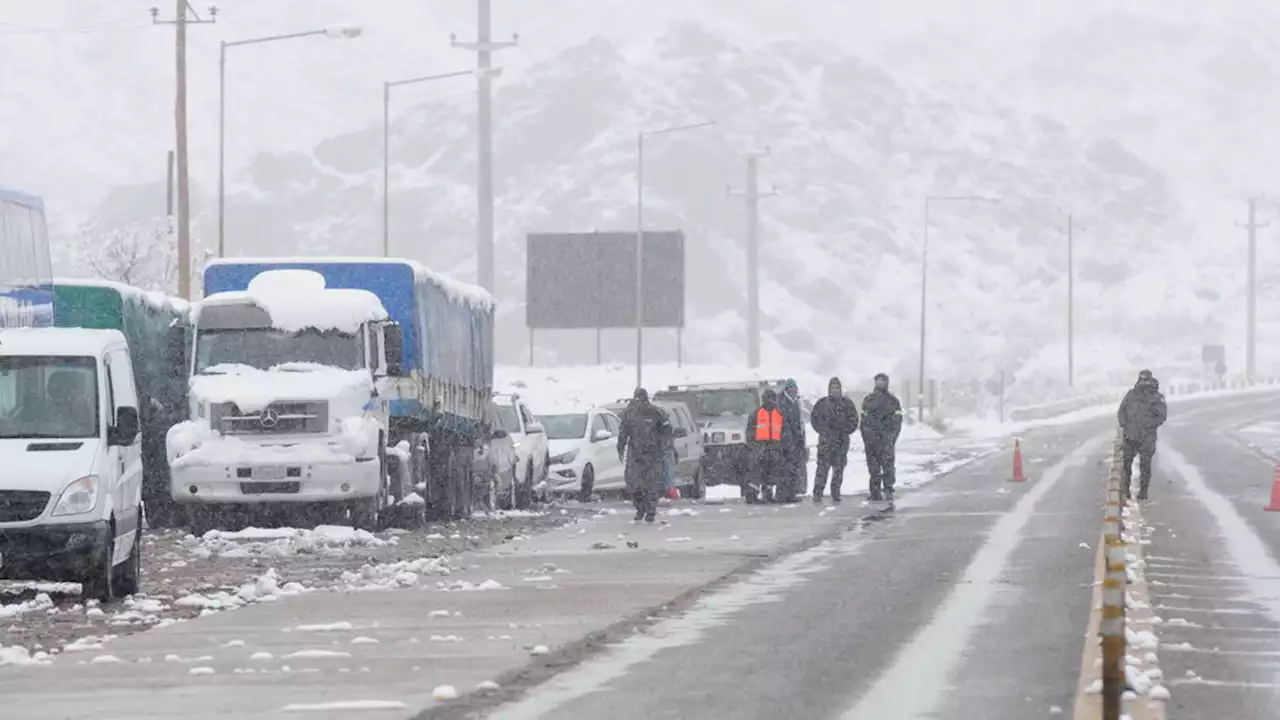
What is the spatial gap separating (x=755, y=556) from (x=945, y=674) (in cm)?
1030

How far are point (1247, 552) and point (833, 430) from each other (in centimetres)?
1259

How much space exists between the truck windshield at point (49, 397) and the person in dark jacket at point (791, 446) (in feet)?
58.2

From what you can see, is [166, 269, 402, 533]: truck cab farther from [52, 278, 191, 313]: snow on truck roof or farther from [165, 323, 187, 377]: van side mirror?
[52, 278, 191, 313]: snow on truck roof

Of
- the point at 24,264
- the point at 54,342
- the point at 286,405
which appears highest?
the point at 24,264

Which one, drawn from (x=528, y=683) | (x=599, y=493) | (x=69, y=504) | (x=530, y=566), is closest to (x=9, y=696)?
(x=528, y=683)

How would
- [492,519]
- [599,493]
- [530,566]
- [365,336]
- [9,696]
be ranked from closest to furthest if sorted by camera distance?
[9,696] → [530,566] → [365,336] → [492,519] → [599,493]

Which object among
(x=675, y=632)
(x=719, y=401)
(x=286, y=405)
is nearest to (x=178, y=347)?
(x=286, y=405)

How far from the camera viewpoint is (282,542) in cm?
2664

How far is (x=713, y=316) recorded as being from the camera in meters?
197

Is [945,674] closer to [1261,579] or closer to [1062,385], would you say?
[1261,579]

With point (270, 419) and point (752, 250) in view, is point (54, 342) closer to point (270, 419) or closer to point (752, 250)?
point (270, 419)

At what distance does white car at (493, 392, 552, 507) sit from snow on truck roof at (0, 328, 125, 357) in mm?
15416

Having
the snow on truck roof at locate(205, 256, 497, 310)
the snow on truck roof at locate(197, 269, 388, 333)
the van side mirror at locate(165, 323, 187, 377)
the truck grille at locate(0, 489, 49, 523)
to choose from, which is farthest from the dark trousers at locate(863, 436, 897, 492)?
the truck grille at locate(0, 489, 49, 523)

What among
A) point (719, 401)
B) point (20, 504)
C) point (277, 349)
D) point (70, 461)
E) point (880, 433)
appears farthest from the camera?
point (719, 401)
